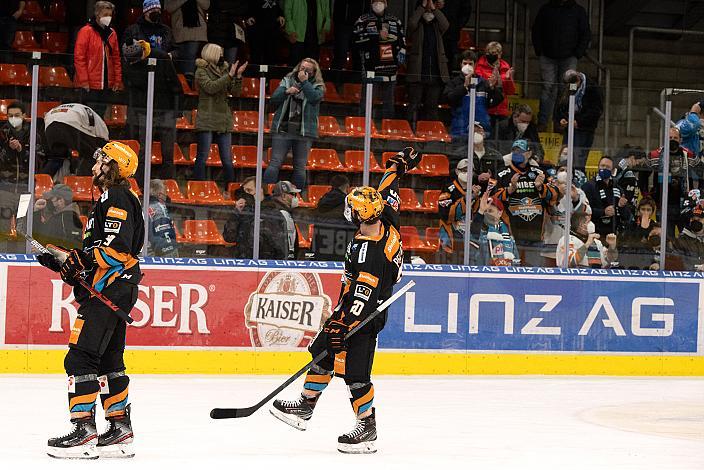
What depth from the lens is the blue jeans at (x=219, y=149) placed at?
10164 millimetres

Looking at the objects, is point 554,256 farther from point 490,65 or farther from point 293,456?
point 293,456

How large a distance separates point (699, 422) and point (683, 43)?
991 cm

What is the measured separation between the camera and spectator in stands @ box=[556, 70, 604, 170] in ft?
36.1

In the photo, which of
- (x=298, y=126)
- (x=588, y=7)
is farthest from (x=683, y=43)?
(x=298, y=126)

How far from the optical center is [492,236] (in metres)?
10.9

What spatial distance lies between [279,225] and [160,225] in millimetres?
950

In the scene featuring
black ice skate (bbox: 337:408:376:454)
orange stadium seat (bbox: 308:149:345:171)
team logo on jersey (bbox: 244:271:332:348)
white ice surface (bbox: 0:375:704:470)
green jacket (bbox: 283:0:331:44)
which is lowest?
white ice surface (bbox: 0:375:704:470)

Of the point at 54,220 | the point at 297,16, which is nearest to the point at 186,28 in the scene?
the point at 297,16

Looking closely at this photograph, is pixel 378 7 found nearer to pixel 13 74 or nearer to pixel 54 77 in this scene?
pixel 54 77

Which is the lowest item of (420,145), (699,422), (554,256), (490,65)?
(699,422)

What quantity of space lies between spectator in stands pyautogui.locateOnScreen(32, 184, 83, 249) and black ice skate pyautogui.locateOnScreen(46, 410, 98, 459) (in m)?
3.61

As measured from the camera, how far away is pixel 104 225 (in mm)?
6398

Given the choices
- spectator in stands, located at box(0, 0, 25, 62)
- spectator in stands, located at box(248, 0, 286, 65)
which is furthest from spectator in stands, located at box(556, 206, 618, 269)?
spectator in stands, located at box(0, 0, 25, 62)

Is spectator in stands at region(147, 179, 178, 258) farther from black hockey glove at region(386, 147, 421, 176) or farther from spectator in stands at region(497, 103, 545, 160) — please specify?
spectator in stands at region(497, 103, 545, 160)
